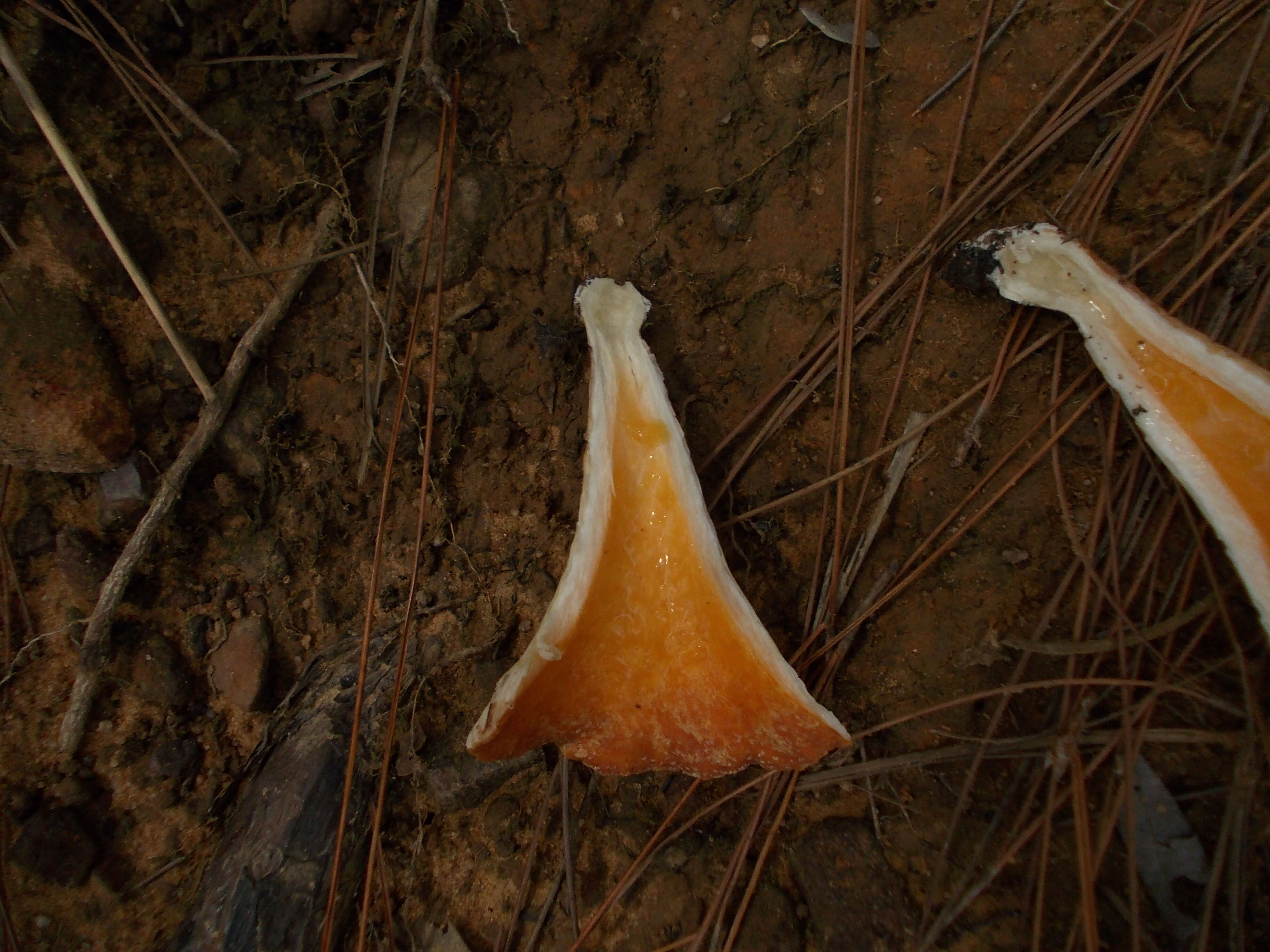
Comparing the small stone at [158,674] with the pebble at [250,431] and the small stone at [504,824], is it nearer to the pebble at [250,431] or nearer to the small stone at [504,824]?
the pebble at [250,431]

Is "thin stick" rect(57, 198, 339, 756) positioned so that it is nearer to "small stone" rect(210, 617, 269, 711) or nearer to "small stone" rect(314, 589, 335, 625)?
"small stone" rect(210, 617, 269, 711)

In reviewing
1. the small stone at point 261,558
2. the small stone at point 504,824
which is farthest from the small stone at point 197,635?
the small stone at point 504,824

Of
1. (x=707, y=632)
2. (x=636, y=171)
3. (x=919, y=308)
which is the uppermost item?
(x=636, y=171)

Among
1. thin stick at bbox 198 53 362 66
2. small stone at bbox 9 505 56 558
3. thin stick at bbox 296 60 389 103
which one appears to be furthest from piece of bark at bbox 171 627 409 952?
thin stick at bbox 198 53 362 66

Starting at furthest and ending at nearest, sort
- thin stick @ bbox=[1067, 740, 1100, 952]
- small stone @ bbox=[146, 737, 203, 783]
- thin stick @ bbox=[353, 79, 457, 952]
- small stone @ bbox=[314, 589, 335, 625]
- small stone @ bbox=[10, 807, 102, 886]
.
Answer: small stone @ bbox=[314, 589, 335, 625] < small stone @ bbox=[146, 737, 203, 783] < small stone @ bbox=[10, 807, 102, 886] < thin stick @ bbox=[353, 79, 457, 952] < thin stick @ bbox=[1067, 740, 1100, 952]

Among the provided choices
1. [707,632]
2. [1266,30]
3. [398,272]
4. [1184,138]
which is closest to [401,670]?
[707,632]

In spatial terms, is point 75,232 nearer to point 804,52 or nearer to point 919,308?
point 804,52
